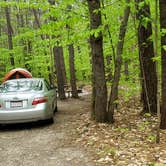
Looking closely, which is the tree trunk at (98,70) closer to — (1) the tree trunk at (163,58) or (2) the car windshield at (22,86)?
(1) the tree trunk at (163,58)

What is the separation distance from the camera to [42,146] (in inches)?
242

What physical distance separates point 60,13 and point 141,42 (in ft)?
8.43

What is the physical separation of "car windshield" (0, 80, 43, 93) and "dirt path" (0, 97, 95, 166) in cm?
110

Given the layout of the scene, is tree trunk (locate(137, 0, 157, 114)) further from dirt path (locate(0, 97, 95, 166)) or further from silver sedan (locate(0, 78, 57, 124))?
silver sedan (locate(0, 78, 57, 124))

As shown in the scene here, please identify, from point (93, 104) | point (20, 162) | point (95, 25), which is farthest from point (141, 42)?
point (20, 162)

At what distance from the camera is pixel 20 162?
5.14 m

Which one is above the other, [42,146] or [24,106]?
[24,106]

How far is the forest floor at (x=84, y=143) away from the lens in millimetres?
5082

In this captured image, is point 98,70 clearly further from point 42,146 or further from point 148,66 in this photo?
point 42,146

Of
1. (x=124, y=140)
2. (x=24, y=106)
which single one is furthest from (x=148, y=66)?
(x=24, y=106)

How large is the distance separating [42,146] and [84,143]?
3.07 feet

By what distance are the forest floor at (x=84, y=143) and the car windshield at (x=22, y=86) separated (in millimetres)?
1097

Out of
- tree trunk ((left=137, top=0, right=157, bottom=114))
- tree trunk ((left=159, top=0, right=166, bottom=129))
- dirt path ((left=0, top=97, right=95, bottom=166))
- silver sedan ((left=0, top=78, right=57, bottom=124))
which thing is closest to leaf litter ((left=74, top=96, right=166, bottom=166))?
dirt path ((left=0, top=97, right=95, bottom=166))

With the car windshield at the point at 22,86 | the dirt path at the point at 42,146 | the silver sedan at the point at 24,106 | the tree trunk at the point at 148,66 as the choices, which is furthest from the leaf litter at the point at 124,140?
the car windshield at the point at 22,86
